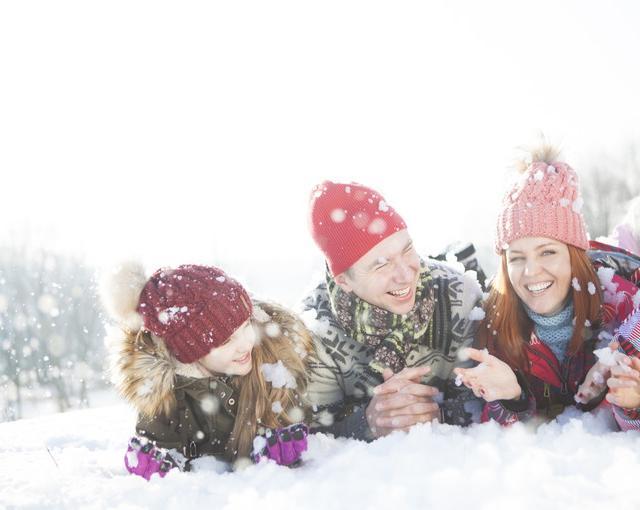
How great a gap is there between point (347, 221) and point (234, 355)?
3.15 ft

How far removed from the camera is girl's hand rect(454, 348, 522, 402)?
254 cm

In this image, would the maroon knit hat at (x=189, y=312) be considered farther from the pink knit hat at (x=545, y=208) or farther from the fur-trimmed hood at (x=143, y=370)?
the pink knit hat at (x=545, y=208)

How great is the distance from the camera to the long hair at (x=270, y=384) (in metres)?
2.81

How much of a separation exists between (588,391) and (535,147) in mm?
1302

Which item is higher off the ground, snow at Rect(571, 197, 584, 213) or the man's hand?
snow at Rect(571, 197, 584, 213)

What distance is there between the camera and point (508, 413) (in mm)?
2656

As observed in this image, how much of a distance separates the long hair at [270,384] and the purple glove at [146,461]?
38 cm

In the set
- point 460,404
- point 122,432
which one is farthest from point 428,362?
point 122,432

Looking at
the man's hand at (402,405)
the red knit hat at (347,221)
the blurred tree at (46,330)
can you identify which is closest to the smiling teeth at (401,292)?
the red knit hat at (347,221)

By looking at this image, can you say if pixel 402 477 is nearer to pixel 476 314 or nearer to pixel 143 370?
pixel 143 370

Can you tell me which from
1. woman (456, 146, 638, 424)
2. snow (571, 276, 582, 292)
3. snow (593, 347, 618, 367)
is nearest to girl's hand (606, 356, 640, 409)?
snow (593, 347, 618, 367)

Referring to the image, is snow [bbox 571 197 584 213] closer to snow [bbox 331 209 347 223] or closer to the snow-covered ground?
the snow-covered ground

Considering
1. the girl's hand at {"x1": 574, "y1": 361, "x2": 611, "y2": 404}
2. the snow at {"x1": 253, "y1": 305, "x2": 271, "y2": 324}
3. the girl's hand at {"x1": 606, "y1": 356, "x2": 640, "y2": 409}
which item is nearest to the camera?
the girl's hand at {"x1": 606, "y1": 356, "x2": 640, "y2": 409}

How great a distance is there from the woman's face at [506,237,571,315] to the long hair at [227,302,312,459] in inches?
47.1
